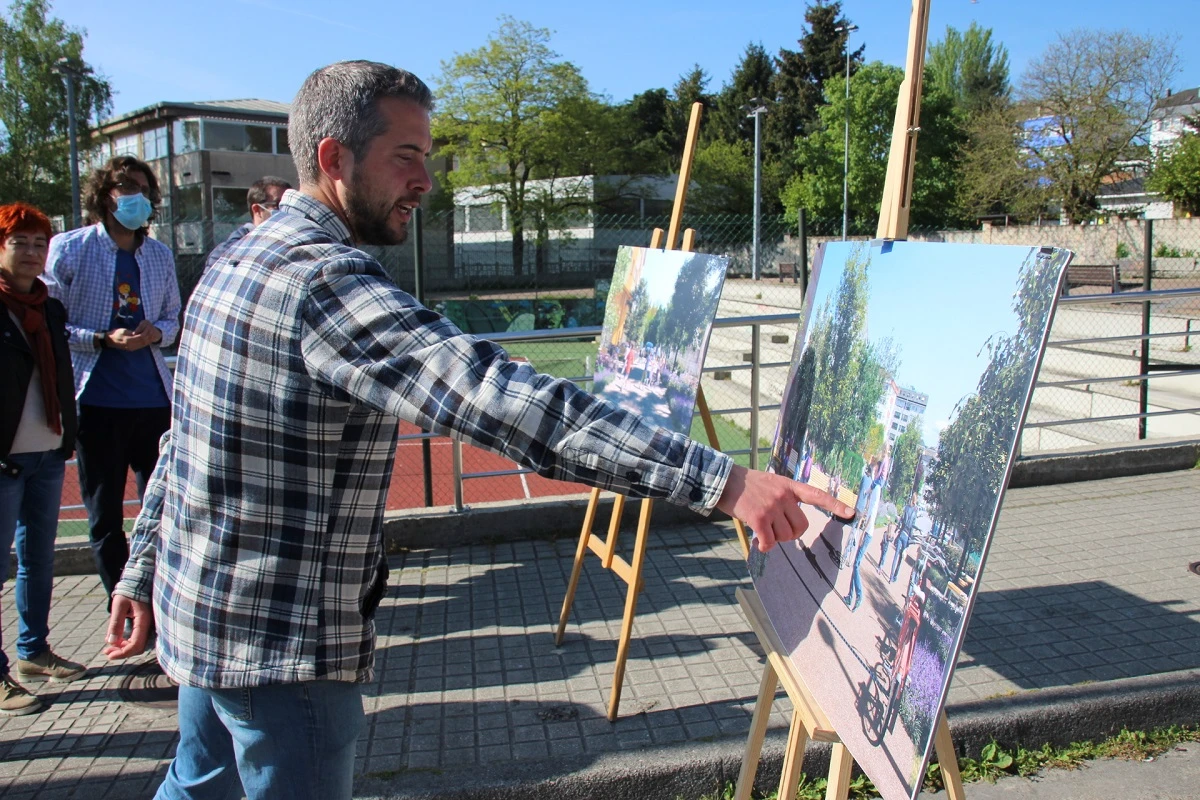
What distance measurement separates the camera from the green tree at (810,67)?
69.3 metres

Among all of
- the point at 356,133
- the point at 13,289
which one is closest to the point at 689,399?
the point at 356,133

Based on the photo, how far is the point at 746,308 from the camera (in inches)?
779

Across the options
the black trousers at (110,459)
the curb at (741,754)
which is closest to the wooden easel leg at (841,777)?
the curb at (741,754)

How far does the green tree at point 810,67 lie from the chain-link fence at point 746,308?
31216 mm

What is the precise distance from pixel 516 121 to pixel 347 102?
44.9 metres

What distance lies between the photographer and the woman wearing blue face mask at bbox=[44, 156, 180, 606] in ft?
13.3

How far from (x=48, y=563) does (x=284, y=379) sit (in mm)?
3105

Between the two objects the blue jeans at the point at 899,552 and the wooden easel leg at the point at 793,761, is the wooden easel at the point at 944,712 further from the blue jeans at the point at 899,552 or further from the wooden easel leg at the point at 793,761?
the blue jeans at the point at 899,552

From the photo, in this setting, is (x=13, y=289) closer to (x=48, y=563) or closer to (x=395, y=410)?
(x=48, y=563)

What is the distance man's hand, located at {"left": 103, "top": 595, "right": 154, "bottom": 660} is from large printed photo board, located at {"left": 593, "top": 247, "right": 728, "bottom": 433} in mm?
1950

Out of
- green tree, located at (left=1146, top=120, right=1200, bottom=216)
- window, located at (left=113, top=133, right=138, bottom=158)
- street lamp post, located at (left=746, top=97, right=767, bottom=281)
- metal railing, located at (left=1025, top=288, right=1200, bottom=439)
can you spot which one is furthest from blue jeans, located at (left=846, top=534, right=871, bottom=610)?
window, located at (left=113, top=133, right=138, bottom=158)

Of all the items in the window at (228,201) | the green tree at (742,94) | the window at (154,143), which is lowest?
the window at (228,201)

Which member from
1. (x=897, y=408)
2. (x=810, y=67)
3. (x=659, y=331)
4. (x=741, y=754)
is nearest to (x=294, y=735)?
(x=897, y=408)

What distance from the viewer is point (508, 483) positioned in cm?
1491
